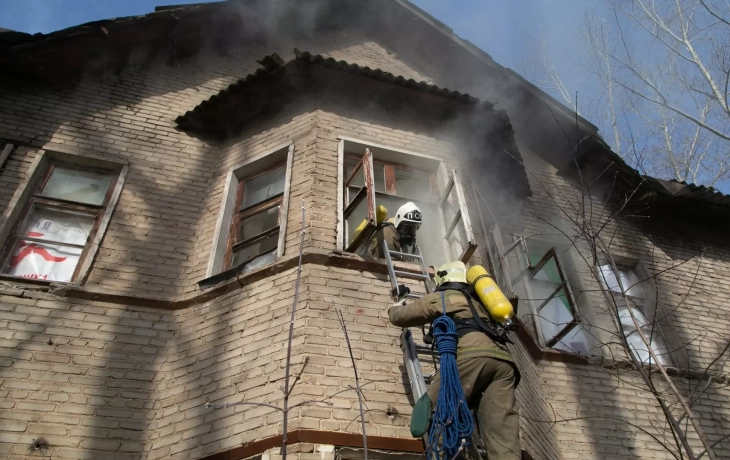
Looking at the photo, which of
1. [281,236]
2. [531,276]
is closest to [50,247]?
[281,236]

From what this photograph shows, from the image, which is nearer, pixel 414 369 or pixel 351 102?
pixel 414 369

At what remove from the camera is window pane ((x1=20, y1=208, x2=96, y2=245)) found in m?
6.21

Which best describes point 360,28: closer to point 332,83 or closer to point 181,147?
point 332,83

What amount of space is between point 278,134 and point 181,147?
132cm

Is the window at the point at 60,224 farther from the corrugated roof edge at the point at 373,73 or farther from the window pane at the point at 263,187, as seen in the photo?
the corrugated roof edge at the point at 373,73

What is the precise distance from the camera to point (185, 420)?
456cm

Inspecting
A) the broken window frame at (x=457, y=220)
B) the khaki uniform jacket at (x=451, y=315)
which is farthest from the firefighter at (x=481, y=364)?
the broken window frame at (x=457, y=220)

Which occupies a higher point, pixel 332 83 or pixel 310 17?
pixel 310 17

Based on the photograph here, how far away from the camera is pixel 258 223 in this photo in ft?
21.3

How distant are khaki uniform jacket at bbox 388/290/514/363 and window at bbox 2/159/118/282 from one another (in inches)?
132

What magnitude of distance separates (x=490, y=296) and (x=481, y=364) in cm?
54

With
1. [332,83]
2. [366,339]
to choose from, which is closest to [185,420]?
[366,339]

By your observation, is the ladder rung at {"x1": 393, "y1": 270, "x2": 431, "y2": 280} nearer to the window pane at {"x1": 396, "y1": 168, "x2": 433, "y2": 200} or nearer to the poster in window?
the window pane at {"x1": 396, "y1": 168, "x2": 433, "y2": 200}

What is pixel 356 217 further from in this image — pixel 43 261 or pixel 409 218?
pixel 43 261
